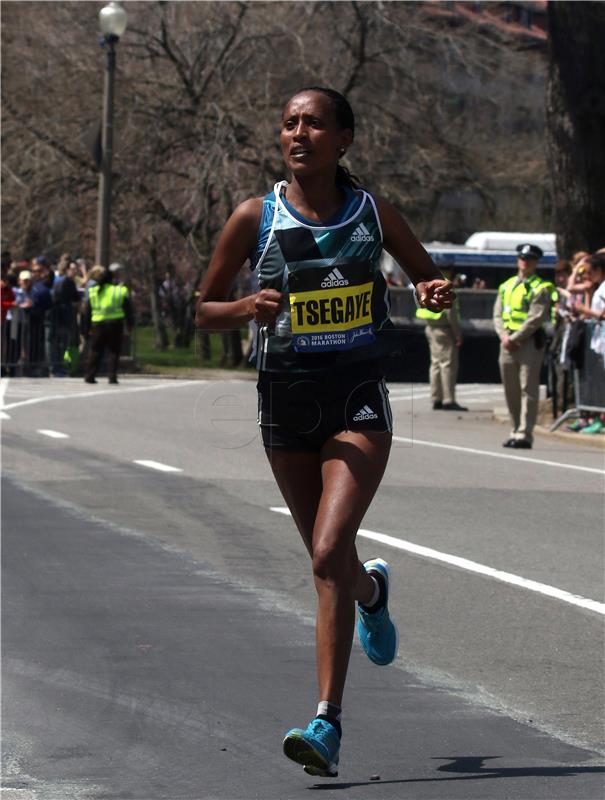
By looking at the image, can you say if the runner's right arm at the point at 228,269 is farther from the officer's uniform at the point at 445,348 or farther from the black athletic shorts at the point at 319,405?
the officer's uniform at the point at 445,348

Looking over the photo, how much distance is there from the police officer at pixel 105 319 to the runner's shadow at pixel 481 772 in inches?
854

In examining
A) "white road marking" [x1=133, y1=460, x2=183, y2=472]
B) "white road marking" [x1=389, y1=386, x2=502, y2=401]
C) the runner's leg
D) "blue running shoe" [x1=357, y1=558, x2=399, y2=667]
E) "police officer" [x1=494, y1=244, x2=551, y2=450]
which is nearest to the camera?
the runner's leg

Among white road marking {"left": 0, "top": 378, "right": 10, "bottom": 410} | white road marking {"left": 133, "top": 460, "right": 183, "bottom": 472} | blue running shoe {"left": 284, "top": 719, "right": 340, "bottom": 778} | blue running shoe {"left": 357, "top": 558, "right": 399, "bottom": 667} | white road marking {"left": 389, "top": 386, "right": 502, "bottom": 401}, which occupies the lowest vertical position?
white road marking {"left": 389, "top": 386, "right": 502, "bottom": 401}

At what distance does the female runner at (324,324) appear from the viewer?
537 cm

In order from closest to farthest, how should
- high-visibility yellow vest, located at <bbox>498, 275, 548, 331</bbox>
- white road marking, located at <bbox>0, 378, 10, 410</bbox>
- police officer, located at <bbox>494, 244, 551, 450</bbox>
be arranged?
police officer, located at <bbox>494, 244, 551, 450</bbox>, high-visibility yellow vest, located at <bbox>498, 275, 548, 331</bbox>, white road marking, located at <bbox>0, 378, 10, 410</bbox>

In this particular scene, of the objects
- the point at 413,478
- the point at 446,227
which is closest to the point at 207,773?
the point at 413,478

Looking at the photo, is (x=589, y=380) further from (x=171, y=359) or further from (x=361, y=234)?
(x=171, y=359)

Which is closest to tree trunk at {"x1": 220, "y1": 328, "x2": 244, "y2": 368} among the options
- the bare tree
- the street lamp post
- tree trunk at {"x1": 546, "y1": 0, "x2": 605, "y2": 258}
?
the bare tree

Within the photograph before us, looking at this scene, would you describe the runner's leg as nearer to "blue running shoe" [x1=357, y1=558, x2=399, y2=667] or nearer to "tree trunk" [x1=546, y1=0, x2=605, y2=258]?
"blue running shoe" [x1=357, y1=558, x2=399, y2=667]

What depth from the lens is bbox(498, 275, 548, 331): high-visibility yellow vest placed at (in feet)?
56.2

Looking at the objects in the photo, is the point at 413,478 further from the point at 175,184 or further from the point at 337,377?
the point at 175,184

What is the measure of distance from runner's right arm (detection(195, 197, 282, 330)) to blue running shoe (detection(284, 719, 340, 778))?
123 cm

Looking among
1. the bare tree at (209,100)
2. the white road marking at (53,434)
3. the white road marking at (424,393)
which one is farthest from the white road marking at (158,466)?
the bare tree at (209,100)

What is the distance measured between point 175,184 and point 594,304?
60.8 ft
